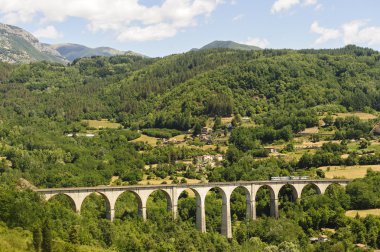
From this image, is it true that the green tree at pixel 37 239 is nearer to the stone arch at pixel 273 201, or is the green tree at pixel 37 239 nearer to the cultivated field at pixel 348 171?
the stone arch at pixel 273 201

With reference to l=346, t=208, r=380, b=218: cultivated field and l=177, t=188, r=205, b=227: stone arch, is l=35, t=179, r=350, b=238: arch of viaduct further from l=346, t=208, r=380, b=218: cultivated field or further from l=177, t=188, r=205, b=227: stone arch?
l=346, t=208, r=380, b=218: cultivated field

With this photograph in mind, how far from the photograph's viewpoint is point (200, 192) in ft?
217

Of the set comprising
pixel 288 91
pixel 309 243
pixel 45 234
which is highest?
pixel 288 91

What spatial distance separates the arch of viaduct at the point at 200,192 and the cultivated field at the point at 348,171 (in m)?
7.15

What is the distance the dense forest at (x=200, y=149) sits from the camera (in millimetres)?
53262

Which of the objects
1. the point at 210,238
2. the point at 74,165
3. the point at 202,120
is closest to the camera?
the point at 210,238

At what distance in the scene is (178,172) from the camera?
9819 cm

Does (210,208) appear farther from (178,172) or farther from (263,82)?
(263,82)

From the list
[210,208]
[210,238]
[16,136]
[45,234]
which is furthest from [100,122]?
[45,234]

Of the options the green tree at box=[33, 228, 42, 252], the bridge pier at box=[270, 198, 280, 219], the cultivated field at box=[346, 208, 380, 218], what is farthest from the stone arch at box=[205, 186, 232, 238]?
the green tree at box=[33, 228, 42, 252]

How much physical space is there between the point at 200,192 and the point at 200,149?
168ft

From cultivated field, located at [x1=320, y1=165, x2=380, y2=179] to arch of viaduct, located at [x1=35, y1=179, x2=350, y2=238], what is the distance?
7152 millimetres

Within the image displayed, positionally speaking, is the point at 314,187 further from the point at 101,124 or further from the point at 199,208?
the point at 101,124

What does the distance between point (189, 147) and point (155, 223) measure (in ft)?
204
